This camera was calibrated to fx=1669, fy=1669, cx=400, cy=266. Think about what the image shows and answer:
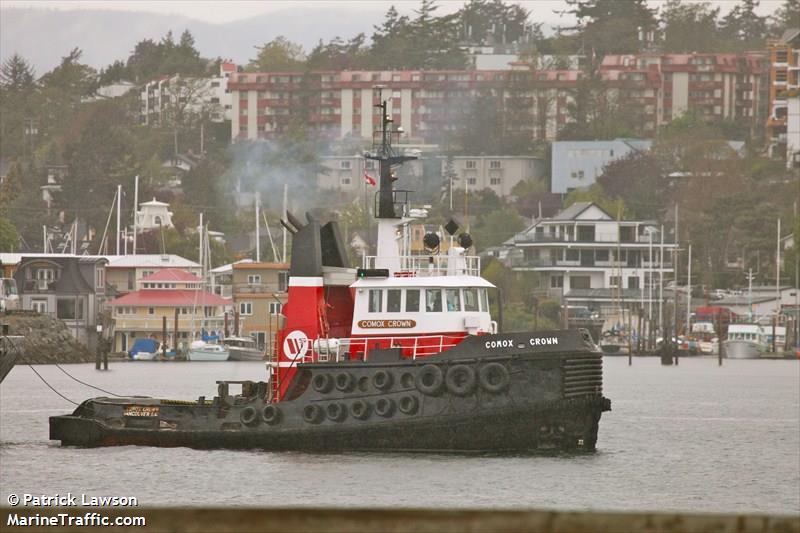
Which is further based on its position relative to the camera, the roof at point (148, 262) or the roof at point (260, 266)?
the roof at point (148, 262)

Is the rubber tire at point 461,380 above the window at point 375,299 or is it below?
below

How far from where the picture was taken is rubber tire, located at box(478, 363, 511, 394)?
34188 mm

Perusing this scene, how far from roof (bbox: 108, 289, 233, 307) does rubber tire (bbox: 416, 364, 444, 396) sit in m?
98.2

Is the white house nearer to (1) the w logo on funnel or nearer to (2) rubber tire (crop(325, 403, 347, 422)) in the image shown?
(1) the w logo on funnel

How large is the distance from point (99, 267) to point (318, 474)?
330 ft

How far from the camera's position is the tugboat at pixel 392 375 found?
34375 mm

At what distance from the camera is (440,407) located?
114 feet

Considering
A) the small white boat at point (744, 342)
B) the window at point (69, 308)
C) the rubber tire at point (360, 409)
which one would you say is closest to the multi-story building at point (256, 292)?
the window at point (69, 308)

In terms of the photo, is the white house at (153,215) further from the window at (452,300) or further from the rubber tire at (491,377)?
the rubber tire at (491,377)

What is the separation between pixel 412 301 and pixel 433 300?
0.45 meters

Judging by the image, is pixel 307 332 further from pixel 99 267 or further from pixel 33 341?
pixel 99 267

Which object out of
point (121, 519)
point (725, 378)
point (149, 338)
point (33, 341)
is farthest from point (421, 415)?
point (149, 338)

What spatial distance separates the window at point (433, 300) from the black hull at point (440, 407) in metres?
1.53

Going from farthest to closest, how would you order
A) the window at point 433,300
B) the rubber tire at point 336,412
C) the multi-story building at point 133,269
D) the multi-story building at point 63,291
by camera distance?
1. the multi-story building at point 133,269
2. the multi-story building at point 63,291
3. the window at point 433,300
4. the rubber tire at point 336,412
